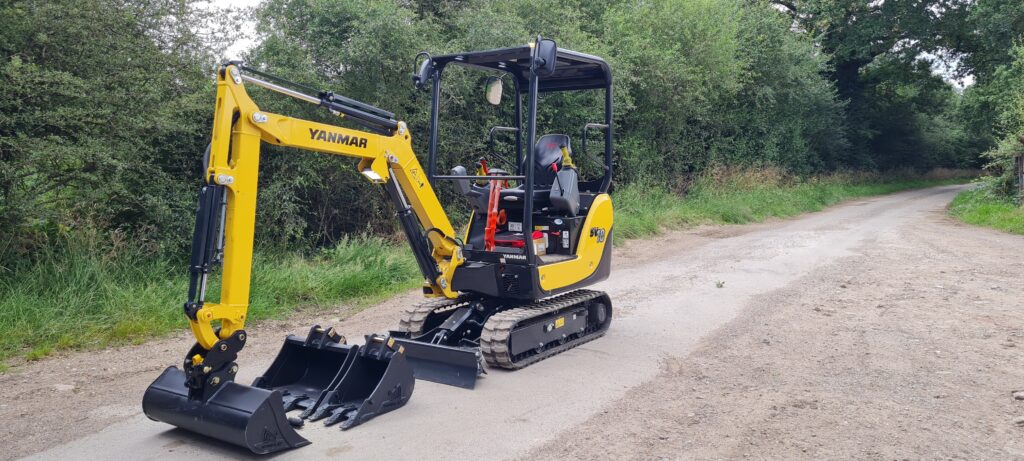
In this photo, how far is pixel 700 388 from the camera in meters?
5.25

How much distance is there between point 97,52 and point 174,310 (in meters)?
2.86

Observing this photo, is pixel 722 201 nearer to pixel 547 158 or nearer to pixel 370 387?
pixel 547 158

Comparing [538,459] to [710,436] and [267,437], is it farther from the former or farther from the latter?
[267,437]

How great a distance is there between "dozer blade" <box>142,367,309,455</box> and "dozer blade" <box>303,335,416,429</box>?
1.38 feet

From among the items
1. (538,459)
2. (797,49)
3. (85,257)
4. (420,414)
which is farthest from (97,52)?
(797,49)

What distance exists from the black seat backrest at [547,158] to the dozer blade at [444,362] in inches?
75.1

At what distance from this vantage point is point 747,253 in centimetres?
1206

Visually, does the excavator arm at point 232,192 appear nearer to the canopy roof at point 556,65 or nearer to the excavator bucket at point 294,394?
the excavator bucket at point 294,394

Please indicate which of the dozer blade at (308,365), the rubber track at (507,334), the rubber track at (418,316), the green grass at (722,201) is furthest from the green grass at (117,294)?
the green grass at (722,201)

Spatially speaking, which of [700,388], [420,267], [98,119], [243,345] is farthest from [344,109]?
[98,119]

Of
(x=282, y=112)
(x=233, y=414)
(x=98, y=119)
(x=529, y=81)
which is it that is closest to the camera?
(x=233, y=414)

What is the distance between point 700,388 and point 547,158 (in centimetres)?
244

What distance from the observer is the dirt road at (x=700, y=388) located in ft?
13.7

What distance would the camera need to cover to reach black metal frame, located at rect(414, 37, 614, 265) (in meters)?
5.73
